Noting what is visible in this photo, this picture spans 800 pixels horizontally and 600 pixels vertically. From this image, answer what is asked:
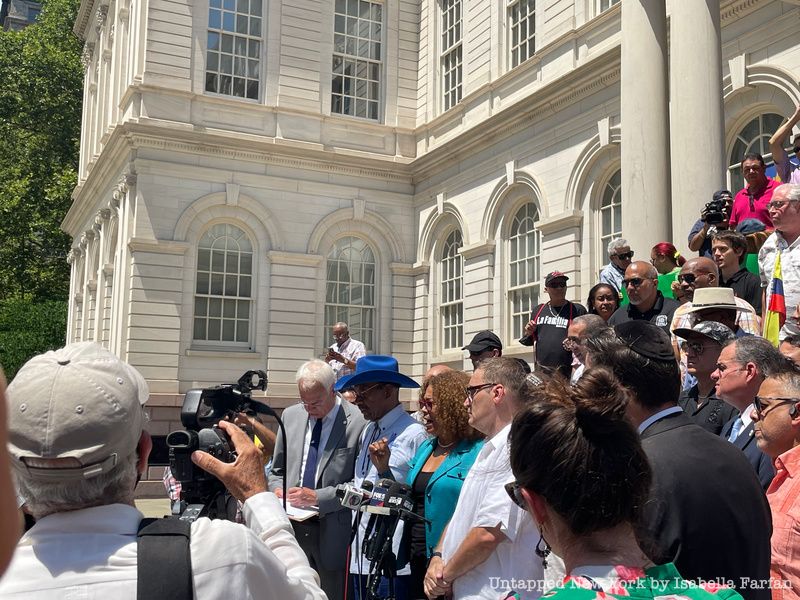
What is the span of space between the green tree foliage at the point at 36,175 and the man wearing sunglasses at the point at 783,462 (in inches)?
1207

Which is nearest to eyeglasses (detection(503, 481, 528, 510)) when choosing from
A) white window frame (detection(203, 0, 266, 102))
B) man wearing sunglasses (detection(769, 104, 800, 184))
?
man wearing sunglasses (detection(769, 104, 800, 184))

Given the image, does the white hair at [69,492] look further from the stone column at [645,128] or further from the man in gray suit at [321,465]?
the stone column at [645,128]

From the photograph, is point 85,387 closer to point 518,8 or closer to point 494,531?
point 494,531

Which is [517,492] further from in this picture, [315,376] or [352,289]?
[352,289]

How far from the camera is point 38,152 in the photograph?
33000mm

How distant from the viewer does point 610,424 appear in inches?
75.3

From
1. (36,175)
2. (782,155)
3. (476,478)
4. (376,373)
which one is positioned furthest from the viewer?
(36,175)

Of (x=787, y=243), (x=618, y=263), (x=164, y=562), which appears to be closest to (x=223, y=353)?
(x=618, y=263)

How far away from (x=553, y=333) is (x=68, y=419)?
7.50 metres

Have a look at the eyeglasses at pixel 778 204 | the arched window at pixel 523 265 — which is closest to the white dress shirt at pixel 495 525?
the eyeglasses at pixel 778 204

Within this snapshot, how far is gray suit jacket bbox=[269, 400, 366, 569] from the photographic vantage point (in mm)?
5395

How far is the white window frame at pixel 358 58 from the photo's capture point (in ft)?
67.5

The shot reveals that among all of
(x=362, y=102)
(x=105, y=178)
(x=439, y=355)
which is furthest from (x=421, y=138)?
(x=105, y=178)

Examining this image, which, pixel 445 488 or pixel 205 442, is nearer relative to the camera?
pixel 205 442
